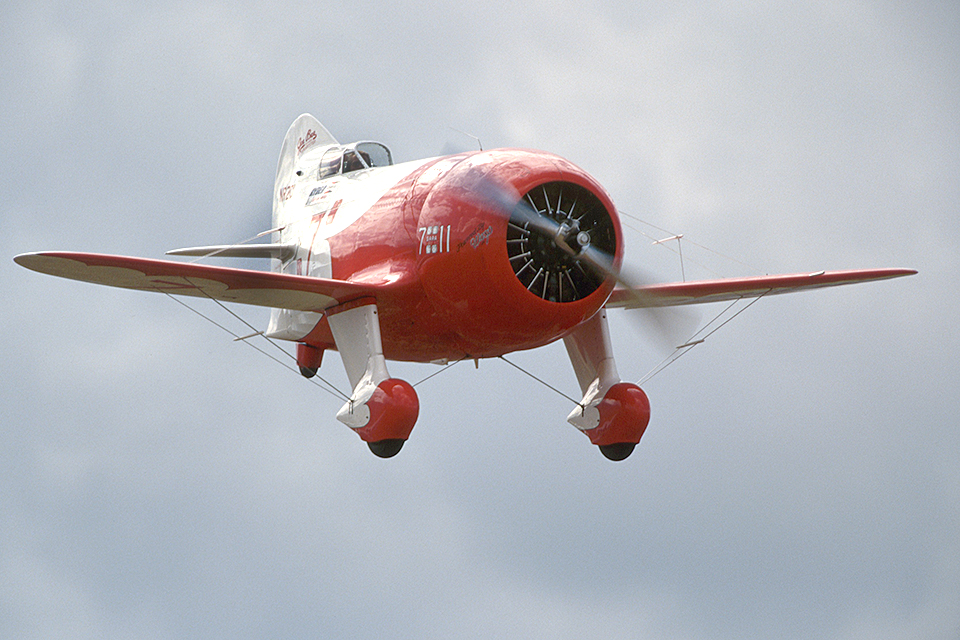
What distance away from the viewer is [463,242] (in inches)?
671

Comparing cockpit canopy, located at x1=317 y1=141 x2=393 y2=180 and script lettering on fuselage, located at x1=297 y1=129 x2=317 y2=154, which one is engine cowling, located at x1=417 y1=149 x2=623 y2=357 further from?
script lettering on fuselage, located at x1=297 y1=129 x2=317 y2=154

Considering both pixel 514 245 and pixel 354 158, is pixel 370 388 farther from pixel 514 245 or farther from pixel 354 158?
pixel 354 158

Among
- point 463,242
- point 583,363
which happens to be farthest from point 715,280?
point 463,242

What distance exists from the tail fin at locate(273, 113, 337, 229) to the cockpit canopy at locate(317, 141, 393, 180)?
52 centimetres

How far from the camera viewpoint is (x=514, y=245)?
17016 millimetres

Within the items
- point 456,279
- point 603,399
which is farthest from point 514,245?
point 603,399

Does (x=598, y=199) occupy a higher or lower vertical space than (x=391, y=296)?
higher

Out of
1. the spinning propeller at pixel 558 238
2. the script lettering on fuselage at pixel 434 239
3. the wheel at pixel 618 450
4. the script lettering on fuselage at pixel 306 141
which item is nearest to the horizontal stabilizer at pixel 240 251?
the script lettering on fuselage at pixel 306 141

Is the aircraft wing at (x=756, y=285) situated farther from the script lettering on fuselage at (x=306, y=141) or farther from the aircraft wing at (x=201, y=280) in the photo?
the script lettering on fuselage at (x=306, y=141)

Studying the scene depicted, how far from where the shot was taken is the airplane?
55.6 ft

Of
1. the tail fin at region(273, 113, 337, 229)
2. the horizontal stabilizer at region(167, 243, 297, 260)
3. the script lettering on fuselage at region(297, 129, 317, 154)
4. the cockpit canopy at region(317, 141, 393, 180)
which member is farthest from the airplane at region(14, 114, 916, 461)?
the script lettering on fuselage at region(297, 129, 317, 154)

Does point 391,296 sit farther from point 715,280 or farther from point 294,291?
point 715,280

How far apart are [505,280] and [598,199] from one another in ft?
5.79

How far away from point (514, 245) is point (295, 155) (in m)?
8.22
